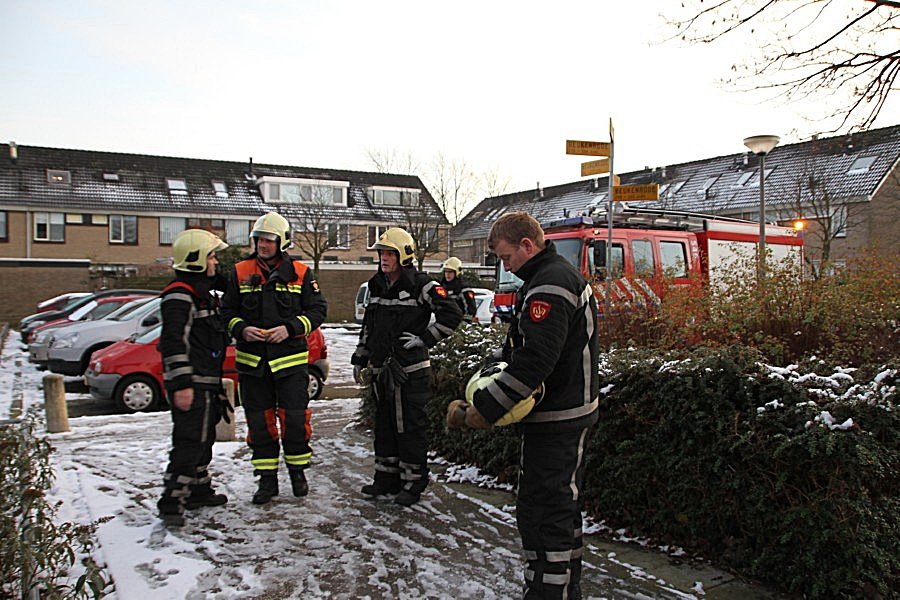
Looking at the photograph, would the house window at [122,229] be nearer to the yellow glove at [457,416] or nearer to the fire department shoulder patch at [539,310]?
the yellow glove at [457,416]

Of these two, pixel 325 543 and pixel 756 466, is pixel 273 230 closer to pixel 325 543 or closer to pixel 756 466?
pixel 325 543

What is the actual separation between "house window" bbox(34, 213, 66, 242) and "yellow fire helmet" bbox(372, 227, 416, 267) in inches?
1535

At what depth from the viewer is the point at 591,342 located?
3.68m

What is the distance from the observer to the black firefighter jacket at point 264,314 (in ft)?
17.9

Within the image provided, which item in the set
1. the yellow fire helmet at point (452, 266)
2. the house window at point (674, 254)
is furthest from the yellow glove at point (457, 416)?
the yellow fire helmet at point (452, 266)

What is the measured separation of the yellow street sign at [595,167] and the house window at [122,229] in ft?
120

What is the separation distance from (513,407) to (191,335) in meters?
2.88

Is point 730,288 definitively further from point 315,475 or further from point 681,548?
point 315,475

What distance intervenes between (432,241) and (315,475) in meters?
32.6

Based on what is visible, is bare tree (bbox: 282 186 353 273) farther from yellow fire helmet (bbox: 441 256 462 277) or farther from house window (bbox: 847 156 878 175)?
house window (bbox: 847 156 878 175)

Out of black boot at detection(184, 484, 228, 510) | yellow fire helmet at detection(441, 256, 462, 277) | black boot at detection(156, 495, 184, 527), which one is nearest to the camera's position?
black boot at detection(156, 495, 184, 527)

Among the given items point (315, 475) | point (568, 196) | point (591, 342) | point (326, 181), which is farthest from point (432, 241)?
point (591, 342)

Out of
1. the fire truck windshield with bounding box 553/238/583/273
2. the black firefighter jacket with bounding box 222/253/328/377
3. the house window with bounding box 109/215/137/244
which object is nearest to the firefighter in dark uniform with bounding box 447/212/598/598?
the black firefighter jacket with bounding box 222/253/328/377

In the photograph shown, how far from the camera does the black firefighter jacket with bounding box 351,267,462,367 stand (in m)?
5.54
